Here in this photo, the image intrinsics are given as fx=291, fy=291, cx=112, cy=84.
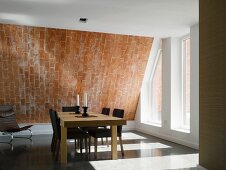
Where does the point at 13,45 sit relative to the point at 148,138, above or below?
above

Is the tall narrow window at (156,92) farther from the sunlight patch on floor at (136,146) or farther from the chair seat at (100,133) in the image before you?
the chair seat at (100,133)

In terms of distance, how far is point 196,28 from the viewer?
19.0ft

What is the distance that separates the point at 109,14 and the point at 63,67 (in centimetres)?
244

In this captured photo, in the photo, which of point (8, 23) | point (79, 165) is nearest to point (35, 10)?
point (8, 23)

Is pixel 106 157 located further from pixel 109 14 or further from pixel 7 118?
pixel 7 118

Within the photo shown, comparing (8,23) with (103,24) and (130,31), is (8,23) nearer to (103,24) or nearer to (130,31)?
(103,24)

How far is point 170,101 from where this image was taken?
6.77 meters

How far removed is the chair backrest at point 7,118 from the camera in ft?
21.9

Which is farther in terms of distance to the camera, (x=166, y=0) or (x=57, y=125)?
(x=57, y=125)

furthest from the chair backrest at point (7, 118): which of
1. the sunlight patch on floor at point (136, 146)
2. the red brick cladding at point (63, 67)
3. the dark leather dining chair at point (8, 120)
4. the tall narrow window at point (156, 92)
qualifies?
the tall narrow window at point (156, 92)

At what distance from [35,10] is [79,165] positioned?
2.62 meters

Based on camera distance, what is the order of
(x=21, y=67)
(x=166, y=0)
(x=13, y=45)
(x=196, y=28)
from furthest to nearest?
(x=21, y=67)
(x=13, y=45)
(x=196, y=28)
(x=166, y=0)

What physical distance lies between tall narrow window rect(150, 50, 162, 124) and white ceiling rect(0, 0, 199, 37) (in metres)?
1.68

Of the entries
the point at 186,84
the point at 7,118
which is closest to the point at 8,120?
the point at 7,118
